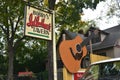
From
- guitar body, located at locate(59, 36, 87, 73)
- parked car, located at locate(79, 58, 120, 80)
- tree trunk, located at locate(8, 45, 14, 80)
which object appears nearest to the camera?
parked car, located at locate(79, 58, 120, 80)

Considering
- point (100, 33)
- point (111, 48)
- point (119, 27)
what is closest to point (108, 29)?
point (119, 27)

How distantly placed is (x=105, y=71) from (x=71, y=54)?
995 cm

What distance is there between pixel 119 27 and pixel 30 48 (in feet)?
41.1

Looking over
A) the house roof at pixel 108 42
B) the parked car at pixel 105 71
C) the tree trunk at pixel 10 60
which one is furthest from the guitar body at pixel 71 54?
the house roof at pixel 108 42

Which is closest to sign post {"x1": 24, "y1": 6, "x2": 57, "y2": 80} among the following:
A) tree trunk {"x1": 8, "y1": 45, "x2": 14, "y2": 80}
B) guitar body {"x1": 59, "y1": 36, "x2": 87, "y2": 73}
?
guitar body {"x1": 59, "y1": 36, "x2": 87, "y2": 73}

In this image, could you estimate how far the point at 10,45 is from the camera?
29.2 metres

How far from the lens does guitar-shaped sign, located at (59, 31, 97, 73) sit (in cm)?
1636

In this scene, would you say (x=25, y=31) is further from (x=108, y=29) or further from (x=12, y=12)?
(x=108, y=29)

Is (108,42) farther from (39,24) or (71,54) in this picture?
(39,24)

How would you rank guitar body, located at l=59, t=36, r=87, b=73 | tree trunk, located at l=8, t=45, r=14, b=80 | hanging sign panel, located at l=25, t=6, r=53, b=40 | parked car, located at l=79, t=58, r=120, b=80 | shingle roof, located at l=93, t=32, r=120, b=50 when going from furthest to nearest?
shingle roof, located at l=93, t=32, r=120, b=50
tree trunk, located at l=8, t=45, r=14, b=80
guitar body, located at l=59, t=36, r=87, b=73
hanging sign panel, located at l=25, t=6, r=53, b=40
parked car, located at l=79, t=58, r=120, b=80

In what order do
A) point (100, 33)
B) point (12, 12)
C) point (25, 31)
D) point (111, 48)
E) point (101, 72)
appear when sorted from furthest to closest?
point (100, 33) < point (111, 48) < point (12, 12) < point (25, 31) < point (101, 72)

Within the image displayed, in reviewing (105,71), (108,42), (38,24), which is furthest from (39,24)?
(108,42)

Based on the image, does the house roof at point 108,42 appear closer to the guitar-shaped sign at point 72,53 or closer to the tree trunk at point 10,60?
the tree trunk at point 10,60

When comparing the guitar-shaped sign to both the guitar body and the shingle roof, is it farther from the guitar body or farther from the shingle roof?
the shingle roof
